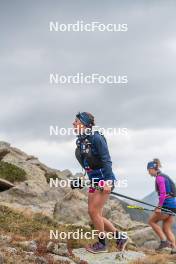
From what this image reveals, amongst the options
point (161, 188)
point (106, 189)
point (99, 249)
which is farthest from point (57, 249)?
point (161, 188)

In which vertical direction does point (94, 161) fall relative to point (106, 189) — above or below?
above

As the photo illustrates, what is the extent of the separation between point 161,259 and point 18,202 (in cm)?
1196

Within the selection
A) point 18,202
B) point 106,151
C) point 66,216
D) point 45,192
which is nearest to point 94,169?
point 106,151

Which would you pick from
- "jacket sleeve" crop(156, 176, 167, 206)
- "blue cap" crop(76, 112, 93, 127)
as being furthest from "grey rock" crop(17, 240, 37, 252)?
"jacket sleeve" crop(156, 176, 167, 206)

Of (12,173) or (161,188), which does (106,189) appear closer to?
(161,188)

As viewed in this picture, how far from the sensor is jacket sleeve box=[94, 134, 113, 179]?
12023mm

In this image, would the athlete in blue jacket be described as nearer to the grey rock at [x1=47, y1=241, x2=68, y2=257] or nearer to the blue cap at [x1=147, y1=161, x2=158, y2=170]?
the grey rock at [x1=47, y1=241, x2=68, y2=257]

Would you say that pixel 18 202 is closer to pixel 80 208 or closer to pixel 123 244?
pixel 80 208

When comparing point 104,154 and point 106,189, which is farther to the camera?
point 104,154

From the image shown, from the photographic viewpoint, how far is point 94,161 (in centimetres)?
1212

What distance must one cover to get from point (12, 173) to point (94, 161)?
16.1 metres

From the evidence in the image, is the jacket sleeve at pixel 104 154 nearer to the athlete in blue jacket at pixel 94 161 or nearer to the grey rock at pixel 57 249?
the athlete in blue jacket at pixel 94 161

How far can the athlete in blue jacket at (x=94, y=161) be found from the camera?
12.0m

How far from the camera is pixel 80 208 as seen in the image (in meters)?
22.8
